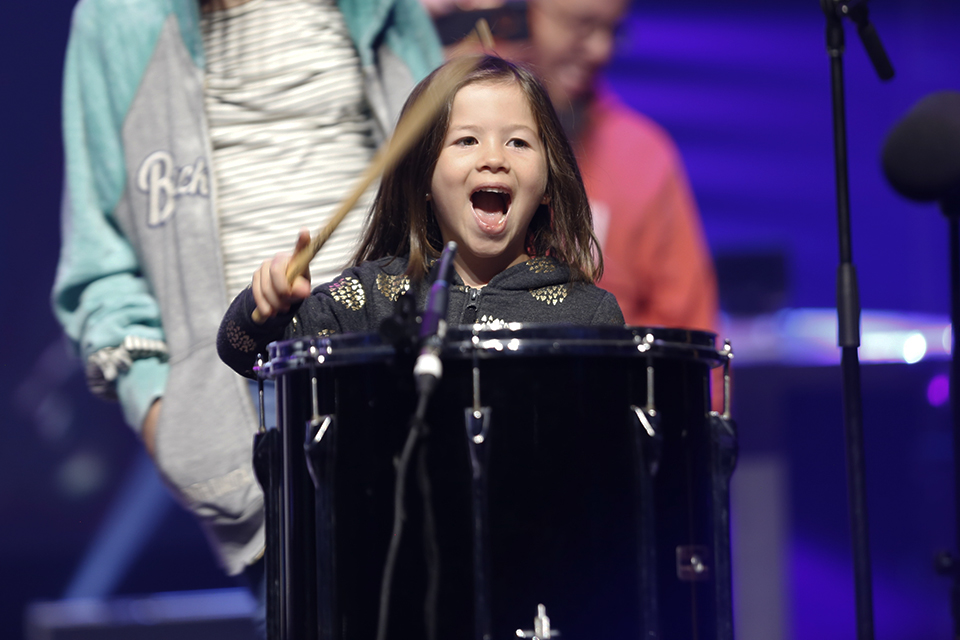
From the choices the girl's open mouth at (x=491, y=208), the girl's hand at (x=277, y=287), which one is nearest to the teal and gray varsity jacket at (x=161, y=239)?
the girl's open mouth at (x=491, y=208)

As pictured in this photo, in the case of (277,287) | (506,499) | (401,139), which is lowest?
(506,499)

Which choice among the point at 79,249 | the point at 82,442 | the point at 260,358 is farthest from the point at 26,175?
the point at 260,358

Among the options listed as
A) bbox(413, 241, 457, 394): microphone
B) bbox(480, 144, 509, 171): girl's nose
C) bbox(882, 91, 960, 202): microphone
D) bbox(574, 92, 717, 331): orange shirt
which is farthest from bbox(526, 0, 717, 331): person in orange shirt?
bbox(413, 241, 457, 394): microphone

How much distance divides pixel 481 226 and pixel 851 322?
620 mm

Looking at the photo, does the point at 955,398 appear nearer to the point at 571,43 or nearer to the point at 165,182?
the point at 571,43

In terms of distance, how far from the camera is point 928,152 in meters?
1.77

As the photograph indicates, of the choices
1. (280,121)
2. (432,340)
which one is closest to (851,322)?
(432,340)

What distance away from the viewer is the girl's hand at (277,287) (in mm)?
1163

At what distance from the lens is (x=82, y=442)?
2.12 m

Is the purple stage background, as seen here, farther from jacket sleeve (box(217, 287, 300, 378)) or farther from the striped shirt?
jacket sleeve (box(217, 287, 300, 378))

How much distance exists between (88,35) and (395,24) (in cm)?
68

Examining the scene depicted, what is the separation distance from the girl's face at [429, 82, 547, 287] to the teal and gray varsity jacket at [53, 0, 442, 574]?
60cm

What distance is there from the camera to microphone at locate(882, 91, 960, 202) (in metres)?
1.74

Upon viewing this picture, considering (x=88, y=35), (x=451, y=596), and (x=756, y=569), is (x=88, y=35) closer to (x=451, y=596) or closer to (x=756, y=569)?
(x=451, y=596)
